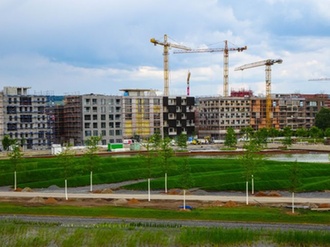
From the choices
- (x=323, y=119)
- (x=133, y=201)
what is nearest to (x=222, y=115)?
(x=323, y=119)

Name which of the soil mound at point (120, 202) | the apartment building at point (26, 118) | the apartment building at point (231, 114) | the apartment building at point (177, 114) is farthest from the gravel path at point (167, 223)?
the apartment building at point (231, 114)

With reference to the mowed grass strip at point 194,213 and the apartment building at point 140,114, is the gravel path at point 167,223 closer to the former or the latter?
the mowed grass strip at point 194,213

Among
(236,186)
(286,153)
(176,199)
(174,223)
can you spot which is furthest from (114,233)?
(286,153)

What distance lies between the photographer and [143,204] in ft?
178

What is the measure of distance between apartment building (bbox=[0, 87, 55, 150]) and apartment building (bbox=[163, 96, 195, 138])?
41.1m

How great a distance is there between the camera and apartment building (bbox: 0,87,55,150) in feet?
468

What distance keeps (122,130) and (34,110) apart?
29.4 meters

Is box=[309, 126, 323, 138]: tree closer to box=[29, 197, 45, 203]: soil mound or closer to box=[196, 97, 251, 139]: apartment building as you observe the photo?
box=[196, 97, 251, 139]: apartment building

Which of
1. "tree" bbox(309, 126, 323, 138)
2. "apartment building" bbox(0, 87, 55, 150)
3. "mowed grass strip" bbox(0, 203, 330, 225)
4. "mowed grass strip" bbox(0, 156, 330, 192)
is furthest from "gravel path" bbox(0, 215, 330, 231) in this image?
"tree" bbox(309, 126, 323, 138)

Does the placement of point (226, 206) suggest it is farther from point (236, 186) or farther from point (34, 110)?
point (34, 110)

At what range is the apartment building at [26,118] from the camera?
468ft

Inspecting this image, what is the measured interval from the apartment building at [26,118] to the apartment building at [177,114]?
4107cm

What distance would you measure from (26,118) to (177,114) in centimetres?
5302

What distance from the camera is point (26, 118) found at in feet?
479
